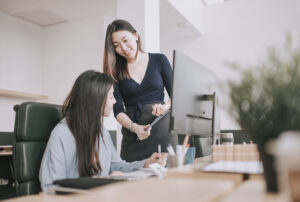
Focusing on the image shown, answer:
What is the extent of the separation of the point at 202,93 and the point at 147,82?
56 centimetres

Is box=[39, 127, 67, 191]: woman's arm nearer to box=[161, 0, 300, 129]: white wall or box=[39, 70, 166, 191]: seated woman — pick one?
box=[39, 70, 166, 191]: seated woman

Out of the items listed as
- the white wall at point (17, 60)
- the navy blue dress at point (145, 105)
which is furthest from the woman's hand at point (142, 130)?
the white wall at point (17, 60)

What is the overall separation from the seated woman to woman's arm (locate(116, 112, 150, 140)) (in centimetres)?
16

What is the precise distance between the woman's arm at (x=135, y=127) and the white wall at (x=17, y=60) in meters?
2.79

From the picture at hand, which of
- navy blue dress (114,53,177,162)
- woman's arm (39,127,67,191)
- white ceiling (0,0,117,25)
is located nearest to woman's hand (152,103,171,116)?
navy blue dress (114,53,177,162)

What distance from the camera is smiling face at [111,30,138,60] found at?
172cm

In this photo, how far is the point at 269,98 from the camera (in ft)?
1.94

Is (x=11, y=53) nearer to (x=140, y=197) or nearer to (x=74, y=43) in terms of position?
(x=74, y=43)

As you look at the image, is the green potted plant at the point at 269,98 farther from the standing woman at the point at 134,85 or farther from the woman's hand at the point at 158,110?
the standing woman at the point at 134,85

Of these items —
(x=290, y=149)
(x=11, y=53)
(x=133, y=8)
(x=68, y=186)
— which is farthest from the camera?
(x=11, y=53)

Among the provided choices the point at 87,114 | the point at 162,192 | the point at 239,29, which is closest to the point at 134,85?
the point at 87,114

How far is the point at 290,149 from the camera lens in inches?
18.4

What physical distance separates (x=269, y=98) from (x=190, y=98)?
0.55m

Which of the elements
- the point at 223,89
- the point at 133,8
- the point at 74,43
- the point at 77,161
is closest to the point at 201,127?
the point at 77,161
